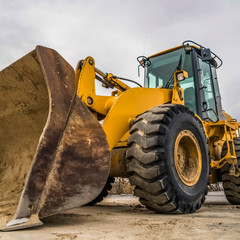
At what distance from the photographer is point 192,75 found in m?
4.64

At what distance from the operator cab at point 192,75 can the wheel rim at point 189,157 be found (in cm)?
120

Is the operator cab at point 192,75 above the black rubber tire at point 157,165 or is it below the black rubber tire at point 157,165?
above

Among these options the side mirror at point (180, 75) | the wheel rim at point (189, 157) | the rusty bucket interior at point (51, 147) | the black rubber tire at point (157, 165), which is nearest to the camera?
the rusty bucket interior at point (51, 147)

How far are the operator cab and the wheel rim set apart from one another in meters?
1.20

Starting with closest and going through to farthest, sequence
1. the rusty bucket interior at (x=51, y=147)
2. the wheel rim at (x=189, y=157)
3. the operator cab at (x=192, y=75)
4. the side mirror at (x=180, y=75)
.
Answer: the rusty bucket interior at (x=51, y=147) → the wheel rim at (x=189, y=157) → the side mirror at (x=180, y=75) → the operator cab at (x=192, y=75)

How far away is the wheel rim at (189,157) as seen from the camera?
3.30 m

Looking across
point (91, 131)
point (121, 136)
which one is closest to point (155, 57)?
point (121, 136)

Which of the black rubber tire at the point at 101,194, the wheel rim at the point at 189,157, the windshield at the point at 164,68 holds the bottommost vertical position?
the black rubber tire at the point at 101,194

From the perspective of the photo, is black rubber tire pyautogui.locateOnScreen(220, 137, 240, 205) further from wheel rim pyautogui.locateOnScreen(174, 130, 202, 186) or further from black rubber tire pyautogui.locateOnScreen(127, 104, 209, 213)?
black rubber tire pyautogui.locateOnScreen(127, 104, 209, 213)

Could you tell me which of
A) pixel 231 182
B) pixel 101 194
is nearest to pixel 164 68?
pixel 231 182

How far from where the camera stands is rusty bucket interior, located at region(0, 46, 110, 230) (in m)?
1.92

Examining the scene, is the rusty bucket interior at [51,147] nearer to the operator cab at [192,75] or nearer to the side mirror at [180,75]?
the side mirror at [180,75]

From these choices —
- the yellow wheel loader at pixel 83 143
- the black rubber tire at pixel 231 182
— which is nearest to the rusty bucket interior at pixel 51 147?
the yellow wheel loader at pixel 83 143

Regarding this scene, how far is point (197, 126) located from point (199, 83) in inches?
52.5
